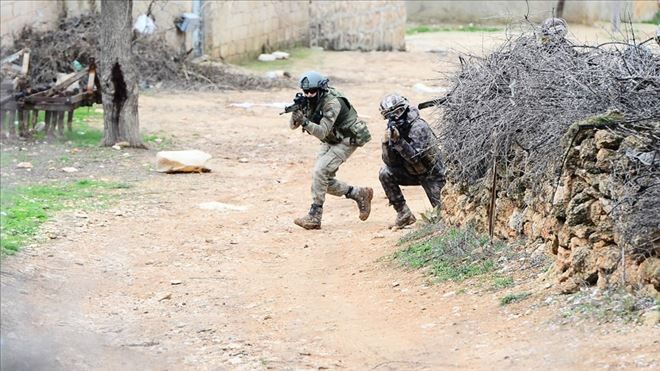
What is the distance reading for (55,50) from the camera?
1759 centimetres

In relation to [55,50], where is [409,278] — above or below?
below

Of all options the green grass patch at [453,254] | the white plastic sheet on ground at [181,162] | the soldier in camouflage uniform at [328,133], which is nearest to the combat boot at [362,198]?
the soldier in camouflage uniform at [328,133]

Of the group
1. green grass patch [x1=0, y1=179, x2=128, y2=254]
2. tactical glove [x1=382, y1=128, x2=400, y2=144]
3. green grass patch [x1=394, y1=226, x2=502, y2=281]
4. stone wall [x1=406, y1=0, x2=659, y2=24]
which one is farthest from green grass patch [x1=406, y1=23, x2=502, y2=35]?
green grass patch [x1=394, y1=226, x2=502, y2=281]

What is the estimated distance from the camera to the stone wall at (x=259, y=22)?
1881 centimetres

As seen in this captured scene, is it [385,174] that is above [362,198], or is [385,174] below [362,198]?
above

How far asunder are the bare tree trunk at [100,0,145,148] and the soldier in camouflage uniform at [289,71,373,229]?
4.20 meters

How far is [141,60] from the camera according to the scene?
19.3 m

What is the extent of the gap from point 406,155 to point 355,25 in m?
15.8

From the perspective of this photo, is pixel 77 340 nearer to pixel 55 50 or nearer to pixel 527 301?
pixel 527 301

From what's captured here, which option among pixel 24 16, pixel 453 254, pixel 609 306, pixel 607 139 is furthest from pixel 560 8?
pixel 609 306

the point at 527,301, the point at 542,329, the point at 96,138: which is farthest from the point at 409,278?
the point at 96,138

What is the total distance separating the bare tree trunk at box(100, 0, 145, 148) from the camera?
44.5 ft

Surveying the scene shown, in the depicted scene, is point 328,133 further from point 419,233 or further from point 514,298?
point 514,298

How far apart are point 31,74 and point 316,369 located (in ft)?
39.2
